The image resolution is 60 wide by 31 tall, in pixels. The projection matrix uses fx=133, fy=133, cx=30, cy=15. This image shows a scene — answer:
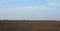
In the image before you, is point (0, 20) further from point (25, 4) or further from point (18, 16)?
point (25, 4)

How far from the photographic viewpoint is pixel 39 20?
231 cm

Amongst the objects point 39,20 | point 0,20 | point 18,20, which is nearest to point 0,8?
point 0,20

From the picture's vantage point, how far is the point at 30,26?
2.31m

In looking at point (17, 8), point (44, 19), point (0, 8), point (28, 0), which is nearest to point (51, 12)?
point (44, 19)

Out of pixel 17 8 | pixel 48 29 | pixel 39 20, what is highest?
pixel 17 8

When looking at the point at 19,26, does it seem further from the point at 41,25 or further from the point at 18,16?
the point at 41,25

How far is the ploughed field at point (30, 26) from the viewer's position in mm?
2285

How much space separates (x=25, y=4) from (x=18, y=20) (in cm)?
30

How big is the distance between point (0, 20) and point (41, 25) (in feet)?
2.33

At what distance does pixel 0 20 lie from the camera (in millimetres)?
2285

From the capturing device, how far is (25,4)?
2.30 m

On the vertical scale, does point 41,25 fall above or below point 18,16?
below

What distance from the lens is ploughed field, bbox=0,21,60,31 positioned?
90.0 inches

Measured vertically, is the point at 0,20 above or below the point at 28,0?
below
